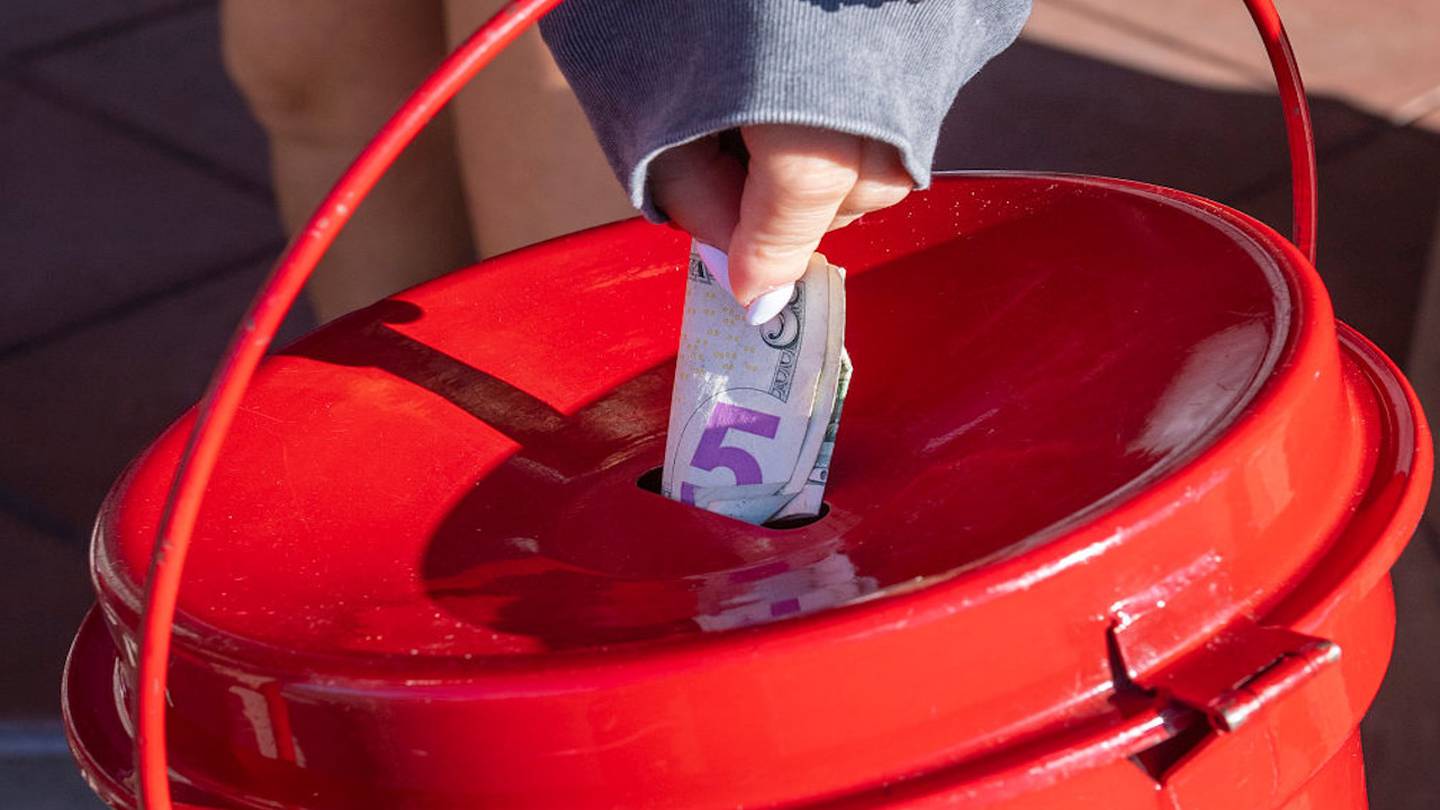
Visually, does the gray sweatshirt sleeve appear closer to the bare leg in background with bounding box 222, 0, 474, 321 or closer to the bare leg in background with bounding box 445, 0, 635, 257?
the bare leg in background with bounding box 445, 0, 635, 257

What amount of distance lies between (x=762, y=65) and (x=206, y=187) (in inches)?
76.4

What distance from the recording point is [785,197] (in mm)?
698

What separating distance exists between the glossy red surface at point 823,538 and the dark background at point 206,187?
60 cm

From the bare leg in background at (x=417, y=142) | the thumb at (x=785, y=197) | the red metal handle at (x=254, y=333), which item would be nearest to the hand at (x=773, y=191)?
the thumb at (x=785, y=197)

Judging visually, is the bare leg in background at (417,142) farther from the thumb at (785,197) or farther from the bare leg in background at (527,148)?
the thumb at (785,197)

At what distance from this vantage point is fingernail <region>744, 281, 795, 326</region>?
0.80 meters

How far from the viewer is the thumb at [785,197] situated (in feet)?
2.23

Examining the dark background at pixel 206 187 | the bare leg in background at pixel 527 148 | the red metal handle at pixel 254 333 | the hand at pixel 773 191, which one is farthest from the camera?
the dark background at pixel 206 187

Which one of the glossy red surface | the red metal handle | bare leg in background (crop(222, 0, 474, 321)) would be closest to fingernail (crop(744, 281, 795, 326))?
the glossy red surface

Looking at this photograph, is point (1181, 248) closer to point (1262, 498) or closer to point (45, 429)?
point (1262, 498)

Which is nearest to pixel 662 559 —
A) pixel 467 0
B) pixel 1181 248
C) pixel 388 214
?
pixel 1181 248

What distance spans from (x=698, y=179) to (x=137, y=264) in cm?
168

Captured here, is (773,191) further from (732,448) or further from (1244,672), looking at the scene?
(1244,672)

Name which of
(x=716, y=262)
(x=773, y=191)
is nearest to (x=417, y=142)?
(x=716, y=262)
